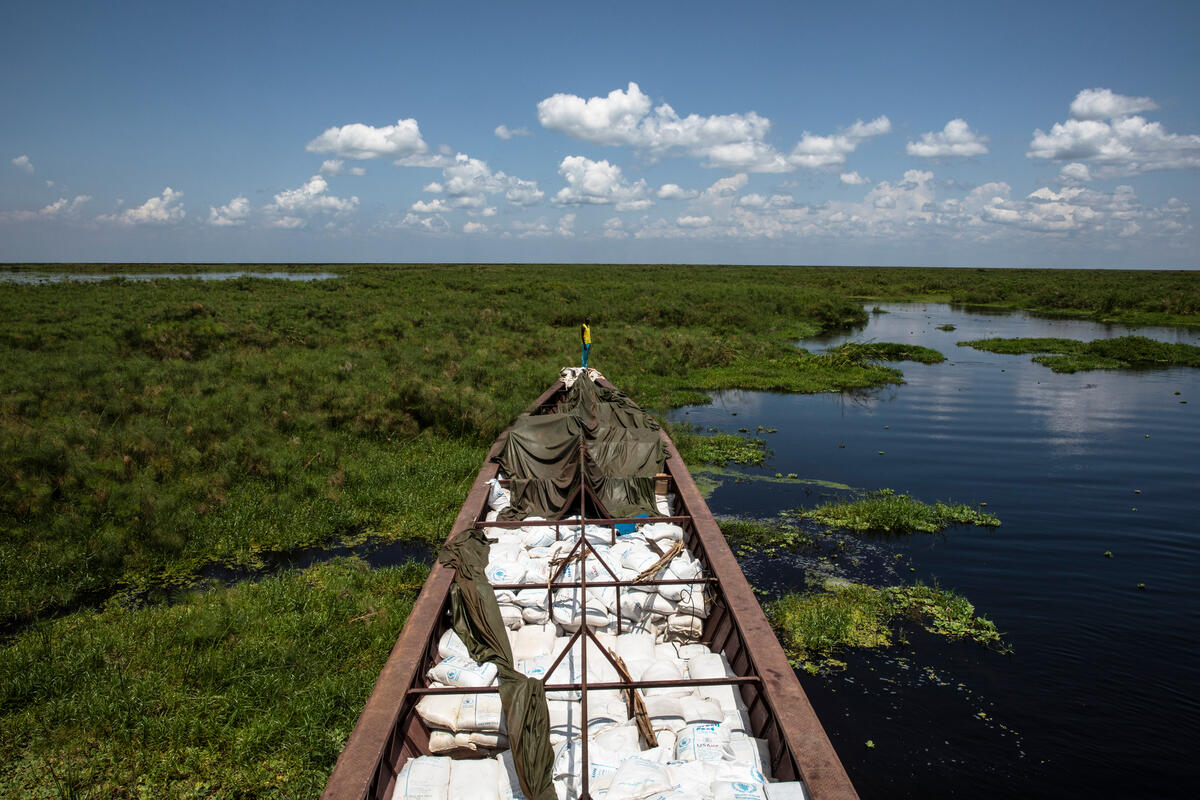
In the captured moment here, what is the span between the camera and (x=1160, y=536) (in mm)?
11180

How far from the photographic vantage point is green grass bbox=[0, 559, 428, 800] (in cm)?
542

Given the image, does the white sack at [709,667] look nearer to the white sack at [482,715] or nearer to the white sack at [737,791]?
the white sack at [737,791]

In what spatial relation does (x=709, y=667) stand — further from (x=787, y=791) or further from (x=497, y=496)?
(x=497, y=496)

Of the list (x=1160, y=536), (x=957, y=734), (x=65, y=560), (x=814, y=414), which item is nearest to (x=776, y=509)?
(x=957, y=734)

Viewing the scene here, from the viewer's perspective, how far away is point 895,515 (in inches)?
442

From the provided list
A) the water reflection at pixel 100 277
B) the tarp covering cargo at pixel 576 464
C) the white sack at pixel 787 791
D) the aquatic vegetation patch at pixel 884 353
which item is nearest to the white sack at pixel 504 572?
the tarp covering cargo at pixel 576 464

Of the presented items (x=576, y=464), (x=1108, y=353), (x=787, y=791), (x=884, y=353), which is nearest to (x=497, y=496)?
(x=576, y=464)

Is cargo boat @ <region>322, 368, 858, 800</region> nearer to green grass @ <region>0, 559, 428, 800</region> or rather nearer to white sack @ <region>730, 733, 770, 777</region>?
white sack @ <region>730, 733, 770, 777</region>

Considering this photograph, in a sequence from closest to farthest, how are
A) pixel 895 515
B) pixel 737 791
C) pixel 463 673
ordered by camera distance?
1. pixel 737 791
2. pixel 463 673
3. pixel 895 515

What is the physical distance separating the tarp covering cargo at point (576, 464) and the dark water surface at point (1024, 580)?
2.16 m

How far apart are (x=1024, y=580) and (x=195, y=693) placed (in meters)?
10.5

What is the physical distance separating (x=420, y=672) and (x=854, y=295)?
64101mm

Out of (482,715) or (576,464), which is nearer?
(482,715)

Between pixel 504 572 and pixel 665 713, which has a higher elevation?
pixel 504 572
